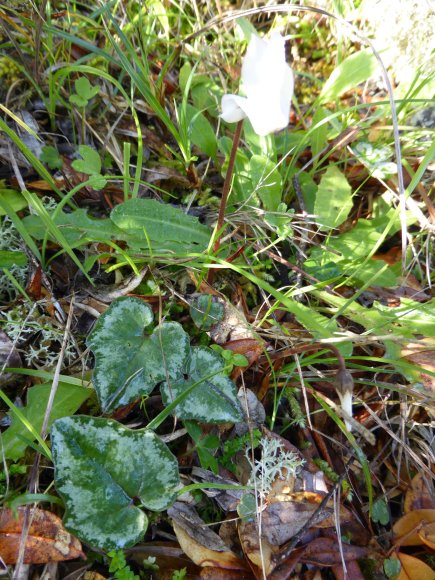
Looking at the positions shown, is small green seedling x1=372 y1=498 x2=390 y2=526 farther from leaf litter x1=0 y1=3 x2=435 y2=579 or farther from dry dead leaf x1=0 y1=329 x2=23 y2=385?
dry dead leaf x1=0 y1=329 x2=23 y2=385

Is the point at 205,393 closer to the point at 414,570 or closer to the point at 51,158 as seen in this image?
the point at 414,570

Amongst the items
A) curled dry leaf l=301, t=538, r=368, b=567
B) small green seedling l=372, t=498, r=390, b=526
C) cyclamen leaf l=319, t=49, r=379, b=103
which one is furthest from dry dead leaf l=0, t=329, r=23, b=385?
cyclamen leaf l=319, t=49, r=379, b=103

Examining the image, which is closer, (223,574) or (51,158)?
(223,574)

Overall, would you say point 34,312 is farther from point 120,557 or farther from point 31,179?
point 120,557

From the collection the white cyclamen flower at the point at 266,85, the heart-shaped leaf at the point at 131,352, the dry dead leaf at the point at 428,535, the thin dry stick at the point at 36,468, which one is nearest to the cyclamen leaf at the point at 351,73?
the white cyclamen flower at the point at 266,85

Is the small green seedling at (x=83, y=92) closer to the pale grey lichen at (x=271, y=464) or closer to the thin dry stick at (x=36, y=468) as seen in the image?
the thin dry stick at (x=36, y=468)

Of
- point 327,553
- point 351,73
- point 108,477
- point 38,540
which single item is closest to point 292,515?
point 327,553
